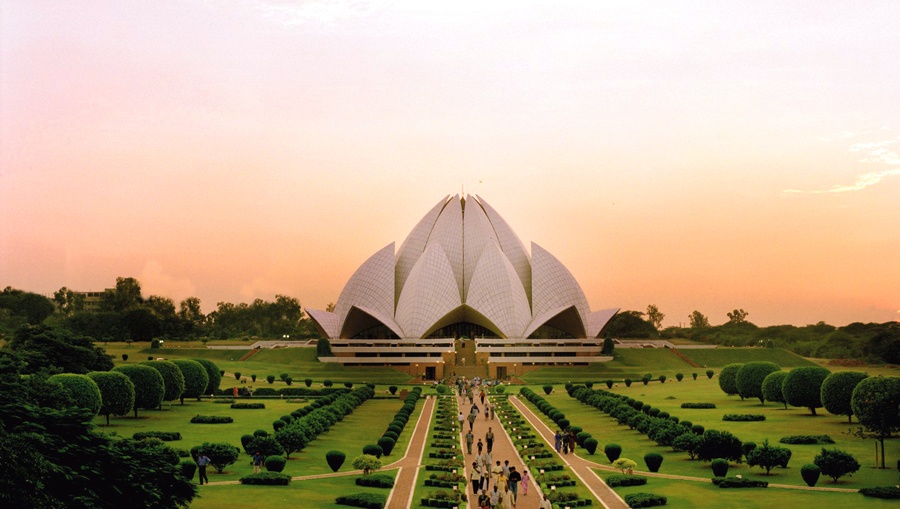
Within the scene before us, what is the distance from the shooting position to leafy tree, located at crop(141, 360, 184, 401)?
39125mm

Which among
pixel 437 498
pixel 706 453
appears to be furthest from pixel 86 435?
pixel 706 453

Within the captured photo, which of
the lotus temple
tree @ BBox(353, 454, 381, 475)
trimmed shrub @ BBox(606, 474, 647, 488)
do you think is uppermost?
the lotus temple

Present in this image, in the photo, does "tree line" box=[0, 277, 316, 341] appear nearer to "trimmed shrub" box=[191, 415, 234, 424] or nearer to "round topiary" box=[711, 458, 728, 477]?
"trimmed shrub" box=[191, 415, 234, 424]

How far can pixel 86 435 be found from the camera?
13266mm

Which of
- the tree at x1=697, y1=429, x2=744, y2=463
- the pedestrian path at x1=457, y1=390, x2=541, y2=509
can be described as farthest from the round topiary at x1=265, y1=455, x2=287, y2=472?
the tree at x1=697, y1=429, x2=744, y2=463

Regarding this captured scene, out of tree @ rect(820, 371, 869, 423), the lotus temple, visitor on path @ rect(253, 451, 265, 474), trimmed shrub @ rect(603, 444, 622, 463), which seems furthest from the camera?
the lotus temple

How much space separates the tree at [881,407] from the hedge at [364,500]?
14.6 metres

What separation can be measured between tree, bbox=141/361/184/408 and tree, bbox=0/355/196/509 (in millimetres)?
24692

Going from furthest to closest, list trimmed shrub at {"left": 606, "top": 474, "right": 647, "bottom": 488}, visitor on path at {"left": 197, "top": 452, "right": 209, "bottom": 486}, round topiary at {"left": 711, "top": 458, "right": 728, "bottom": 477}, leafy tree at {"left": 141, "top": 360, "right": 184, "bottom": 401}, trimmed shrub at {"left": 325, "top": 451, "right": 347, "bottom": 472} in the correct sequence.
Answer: leafy tree at {"left": 141, "top": 360, "right": 184, "bottom": 401} → trimmed shrub at {"left": 325, "top": 451, "right": 347, "bottom": 472} → round topiary at {"left": 711, "top": 458, "right": 728, "bottom": 477} → trimmed shrub at {"left": 606, "top": 474, "right": 647, "bottom": 488} → visitor on path at {"left": 197, "top": 452, "right": 209, "bottom": 486}

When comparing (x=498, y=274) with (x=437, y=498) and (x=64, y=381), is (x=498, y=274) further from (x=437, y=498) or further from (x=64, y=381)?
(x=437, y=498)

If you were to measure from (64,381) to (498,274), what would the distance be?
177 feet

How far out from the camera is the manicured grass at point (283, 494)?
19.0m

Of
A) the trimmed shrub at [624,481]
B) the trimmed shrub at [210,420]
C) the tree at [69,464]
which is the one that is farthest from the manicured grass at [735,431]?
the tree at [69,464]

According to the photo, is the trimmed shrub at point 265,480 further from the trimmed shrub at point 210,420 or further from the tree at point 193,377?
the tree at point 193,377
